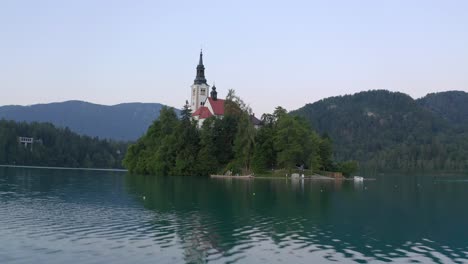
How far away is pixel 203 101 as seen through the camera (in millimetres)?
148000

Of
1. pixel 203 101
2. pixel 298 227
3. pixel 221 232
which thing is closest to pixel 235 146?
pixel 203 101

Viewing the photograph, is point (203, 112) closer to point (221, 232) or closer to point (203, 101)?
point (203, 101)

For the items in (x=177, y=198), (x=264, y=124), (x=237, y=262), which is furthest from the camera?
(x=264, y=124)

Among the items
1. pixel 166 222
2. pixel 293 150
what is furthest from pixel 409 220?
pixel 293 150

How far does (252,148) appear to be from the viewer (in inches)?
4616

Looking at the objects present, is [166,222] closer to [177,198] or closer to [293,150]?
[177,198]

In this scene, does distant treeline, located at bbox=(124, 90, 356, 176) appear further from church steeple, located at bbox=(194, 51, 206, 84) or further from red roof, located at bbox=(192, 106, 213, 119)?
church steeple, located at bbox=(194, 51, 206, 84)

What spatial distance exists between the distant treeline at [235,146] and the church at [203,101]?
6224 millimetres

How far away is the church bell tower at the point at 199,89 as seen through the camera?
14762cm

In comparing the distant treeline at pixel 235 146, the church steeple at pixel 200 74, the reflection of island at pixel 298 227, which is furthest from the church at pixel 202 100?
the reflection of island at pixel 298 227

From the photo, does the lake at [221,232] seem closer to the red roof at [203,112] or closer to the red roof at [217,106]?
the red roof at [203,112]

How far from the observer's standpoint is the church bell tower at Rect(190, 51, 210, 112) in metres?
148

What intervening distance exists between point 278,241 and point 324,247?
290 cm

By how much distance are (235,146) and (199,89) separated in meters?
35.9
